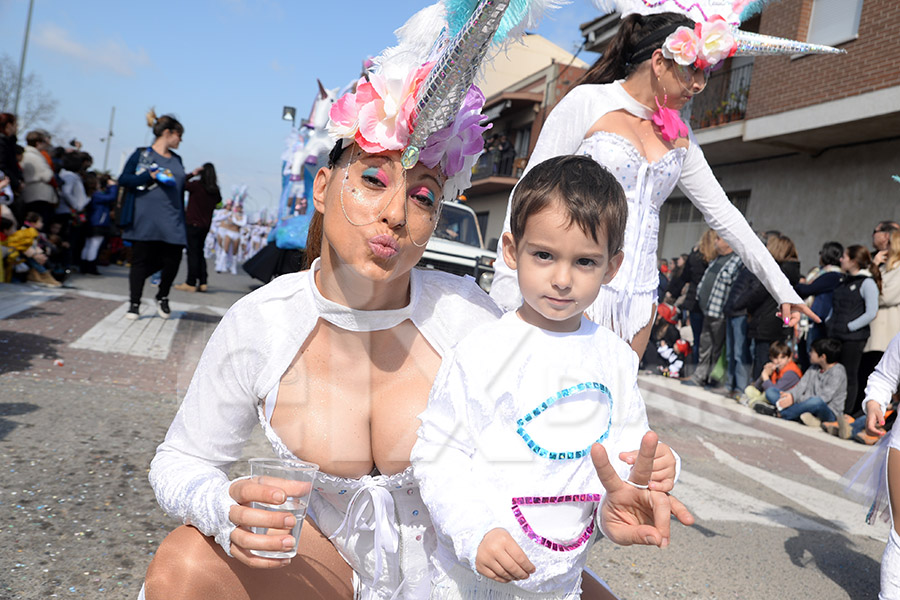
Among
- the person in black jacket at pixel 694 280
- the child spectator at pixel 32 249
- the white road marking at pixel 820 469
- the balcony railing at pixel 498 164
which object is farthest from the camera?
the child spectator at pixel 32 249

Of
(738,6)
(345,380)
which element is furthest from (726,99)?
(345,380)

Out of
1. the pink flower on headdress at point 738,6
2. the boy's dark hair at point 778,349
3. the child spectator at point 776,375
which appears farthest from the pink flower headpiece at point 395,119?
the boy's dark hair at point 778,349

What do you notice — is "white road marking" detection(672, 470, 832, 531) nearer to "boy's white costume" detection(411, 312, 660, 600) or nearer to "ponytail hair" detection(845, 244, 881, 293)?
"boy's white costume" detection(411, 312, 660, 600)

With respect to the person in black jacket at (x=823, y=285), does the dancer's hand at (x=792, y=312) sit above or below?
below

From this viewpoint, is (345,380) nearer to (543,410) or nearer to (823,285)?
(543,410)

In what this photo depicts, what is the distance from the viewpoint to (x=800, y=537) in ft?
12.5

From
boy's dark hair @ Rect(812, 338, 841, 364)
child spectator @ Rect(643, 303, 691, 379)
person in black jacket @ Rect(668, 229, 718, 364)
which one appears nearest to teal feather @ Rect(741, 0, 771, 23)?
boy's dark hair @ Rect(812, 338, 841, 364)

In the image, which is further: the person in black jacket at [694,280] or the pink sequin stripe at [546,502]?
the person in black jacket at [694,280]

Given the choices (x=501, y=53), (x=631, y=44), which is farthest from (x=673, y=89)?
(x=501, y=53)

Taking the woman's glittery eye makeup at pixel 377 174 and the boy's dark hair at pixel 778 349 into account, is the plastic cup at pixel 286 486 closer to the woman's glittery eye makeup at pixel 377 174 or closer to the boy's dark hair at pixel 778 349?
the woman's glittery eye makeup at pixel 377 174

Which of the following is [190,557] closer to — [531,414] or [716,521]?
[531,414]

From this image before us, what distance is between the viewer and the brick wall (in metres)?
10.1

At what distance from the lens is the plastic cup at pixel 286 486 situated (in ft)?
4.49

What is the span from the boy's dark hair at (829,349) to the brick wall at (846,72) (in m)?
4.49
